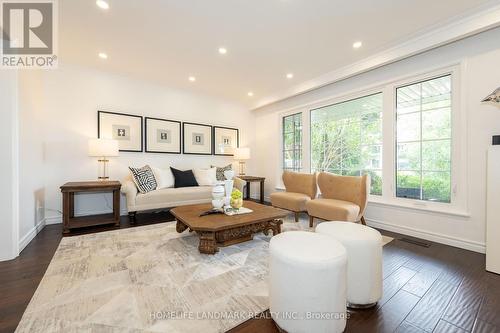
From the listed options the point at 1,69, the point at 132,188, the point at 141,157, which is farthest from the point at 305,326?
the point at 141,157

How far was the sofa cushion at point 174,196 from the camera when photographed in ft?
11.4

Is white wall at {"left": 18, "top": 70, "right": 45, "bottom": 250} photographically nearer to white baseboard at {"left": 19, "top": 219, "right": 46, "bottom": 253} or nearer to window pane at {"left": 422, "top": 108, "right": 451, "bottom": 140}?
white baseboard at {"left": 19, "top": 219, "right": 46, "bottom": 253}

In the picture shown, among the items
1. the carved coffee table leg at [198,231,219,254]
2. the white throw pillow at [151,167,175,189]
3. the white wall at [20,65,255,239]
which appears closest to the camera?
the carved coffee table leg at [198,231,219,254]

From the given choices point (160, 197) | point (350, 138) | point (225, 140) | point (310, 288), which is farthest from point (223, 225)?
point (225, 140)

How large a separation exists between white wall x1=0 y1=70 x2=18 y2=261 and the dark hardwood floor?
197 millimetres

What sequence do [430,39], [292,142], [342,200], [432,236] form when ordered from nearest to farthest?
[430,39], [432,236], [342,200], [292,142]

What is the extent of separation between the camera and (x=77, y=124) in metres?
3.61

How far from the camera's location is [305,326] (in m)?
1.10

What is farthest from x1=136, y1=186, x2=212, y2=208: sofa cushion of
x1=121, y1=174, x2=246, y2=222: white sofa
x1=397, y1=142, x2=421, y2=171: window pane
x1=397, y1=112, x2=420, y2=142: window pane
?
x1=397, y1=112, x2=420, y2=142: window pane

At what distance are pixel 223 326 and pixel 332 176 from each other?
9.18 ft

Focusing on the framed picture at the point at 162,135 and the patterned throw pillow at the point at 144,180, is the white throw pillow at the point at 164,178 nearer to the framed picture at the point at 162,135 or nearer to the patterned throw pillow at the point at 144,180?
the patterned throw pillow at the point at 144,180

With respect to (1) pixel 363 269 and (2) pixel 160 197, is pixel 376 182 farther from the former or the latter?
(2) pixel 160 197

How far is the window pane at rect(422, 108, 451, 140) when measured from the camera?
267 cm

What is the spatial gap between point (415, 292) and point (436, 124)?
227 cm
